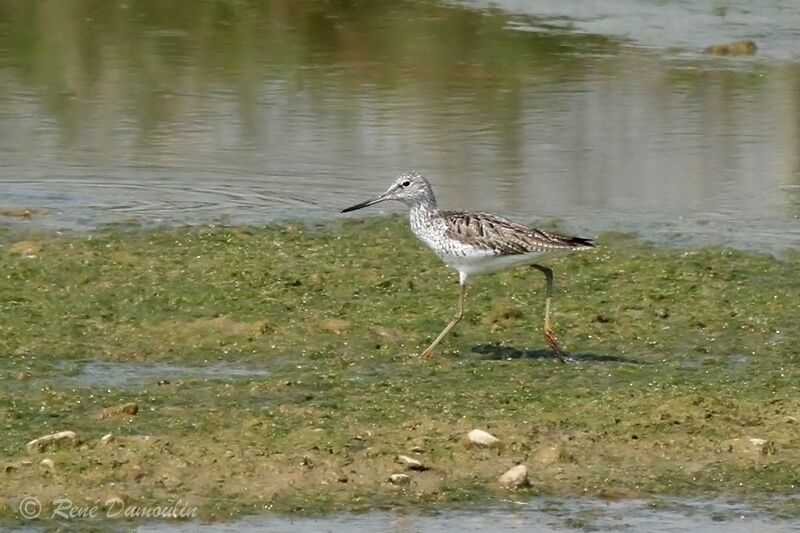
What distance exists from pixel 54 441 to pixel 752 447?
3185mm

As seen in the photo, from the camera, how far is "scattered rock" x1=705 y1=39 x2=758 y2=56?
2020cm

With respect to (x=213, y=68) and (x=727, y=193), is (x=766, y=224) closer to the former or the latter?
(x=727, y=193)

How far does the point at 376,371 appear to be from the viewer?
393 inches

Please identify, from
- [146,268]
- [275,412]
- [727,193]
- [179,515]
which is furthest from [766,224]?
[179,515]

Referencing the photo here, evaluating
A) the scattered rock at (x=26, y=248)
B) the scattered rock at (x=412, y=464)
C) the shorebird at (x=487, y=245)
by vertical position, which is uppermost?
the shorebird at (x=487, y=245)

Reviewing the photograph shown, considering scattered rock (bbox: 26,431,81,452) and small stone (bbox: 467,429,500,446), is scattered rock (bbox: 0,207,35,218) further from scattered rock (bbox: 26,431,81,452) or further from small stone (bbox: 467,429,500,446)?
small stone (bbox: 467,429,500,446)

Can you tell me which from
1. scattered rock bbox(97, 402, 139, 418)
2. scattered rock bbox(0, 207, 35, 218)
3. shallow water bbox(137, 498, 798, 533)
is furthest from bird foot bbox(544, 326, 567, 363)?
scattered rock bbox(0, 207, 35, 218)

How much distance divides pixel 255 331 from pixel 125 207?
3359 millimetres

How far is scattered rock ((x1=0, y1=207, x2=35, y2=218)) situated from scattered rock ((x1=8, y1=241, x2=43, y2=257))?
97 centimetres

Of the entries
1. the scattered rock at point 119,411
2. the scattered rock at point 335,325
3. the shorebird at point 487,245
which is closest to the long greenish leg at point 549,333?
the shorebird at point 487,245

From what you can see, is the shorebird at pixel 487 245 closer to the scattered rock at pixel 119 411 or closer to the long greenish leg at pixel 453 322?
the long greenish leg at pixel 453 322

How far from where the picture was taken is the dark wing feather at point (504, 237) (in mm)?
10328

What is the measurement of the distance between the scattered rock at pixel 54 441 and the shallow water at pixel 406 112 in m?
4.68

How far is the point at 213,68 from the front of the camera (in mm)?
19266
